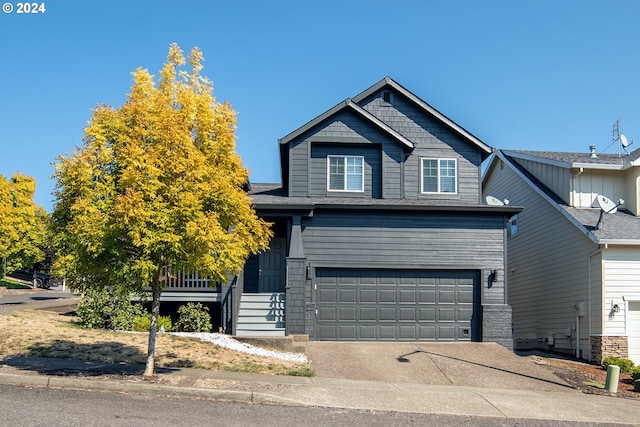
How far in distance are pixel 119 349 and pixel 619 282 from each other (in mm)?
13888

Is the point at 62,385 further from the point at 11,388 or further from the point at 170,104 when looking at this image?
the point at 170,104

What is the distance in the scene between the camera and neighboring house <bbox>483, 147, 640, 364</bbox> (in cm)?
1909

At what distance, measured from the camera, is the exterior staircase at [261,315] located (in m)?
18.1

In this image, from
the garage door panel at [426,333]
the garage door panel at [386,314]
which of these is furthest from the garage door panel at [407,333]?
the garage door panel at [386,314]

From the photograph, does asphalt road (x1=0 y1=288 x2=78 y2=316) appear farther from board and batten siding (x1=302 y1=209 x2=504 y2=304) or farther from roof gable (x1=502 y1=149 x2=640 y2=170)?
roof gable (x1=502 y1=149 x2=640 y2=170)

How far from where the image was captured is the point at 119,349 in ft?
49.1

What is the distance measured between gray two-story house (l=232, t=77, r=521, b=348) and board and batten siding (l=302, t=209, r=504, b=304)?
0.10 feet

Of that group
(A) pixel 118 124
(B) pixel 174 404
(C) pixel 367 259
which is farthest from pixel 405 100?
(B) pixel 174 404

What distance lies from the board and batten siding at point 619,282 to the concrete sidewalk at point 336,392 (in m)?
5.57

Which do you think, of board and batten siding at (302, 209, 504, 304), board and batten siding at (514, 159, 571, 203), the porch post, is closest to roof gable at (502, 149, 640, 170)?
board and batten siding at (514, 159, 571, 203)

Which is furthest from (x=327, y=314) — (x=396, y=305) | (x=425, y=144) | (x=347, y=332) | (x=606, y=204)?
(x=606, y=204)

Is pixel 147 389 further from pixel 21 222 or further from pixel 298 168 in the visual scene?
pixel 21 222

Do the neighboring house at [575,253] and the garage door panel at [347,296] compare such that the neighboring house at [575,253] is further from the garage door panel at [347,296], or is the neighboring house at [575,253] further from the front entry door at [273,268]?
the front entry door at [273,268]

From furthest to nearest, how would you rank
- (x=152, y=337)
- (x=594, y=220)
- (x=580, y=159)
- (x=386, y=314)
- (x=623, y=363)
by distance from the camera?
(x=580, y=159) < (x=594, y=220) < (x=386, y=314) < (x=623, y=363) < (x=152, y=337)
